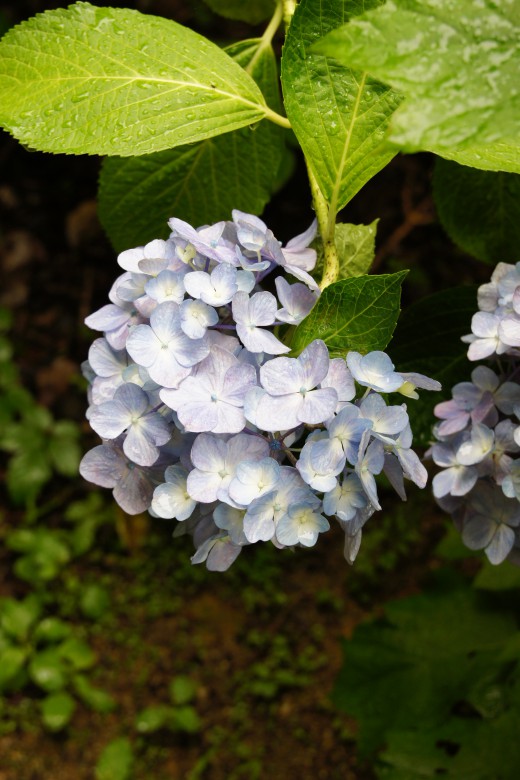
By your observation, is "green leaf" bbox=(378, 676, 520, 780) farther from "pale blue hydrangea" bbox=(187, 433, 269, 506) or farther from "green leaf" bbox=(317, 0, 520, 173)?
"green leaf" bbox=(317, 0, 520, 173)

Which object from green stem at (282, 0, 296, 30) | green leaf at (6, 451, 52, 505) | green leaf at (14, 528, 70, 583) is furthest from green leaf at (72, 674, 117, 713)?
green stem at (282, 0, 296, 30)

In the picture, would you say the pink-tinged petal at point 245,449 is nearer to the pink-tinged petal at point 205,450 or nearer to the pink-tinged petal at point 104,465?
the pink-tinged petal at point 205,450

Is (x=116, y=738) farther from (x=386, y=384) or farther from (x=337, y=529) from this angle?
(x=386, y=384)

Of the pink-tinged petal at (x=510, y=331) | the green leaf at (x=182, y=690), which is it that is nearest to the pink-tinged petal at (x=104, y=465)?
the pink-tinged petal at (x=510, y=331)

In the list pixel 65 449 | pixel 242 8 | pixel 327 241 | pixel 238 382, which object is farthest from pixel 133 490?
pixel 65 449

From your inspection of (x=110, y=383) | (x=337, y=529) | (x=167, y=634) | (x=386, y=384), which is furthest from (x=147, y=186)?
(x=167, y=634)

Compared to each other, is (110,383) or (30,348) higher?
(110,383)
